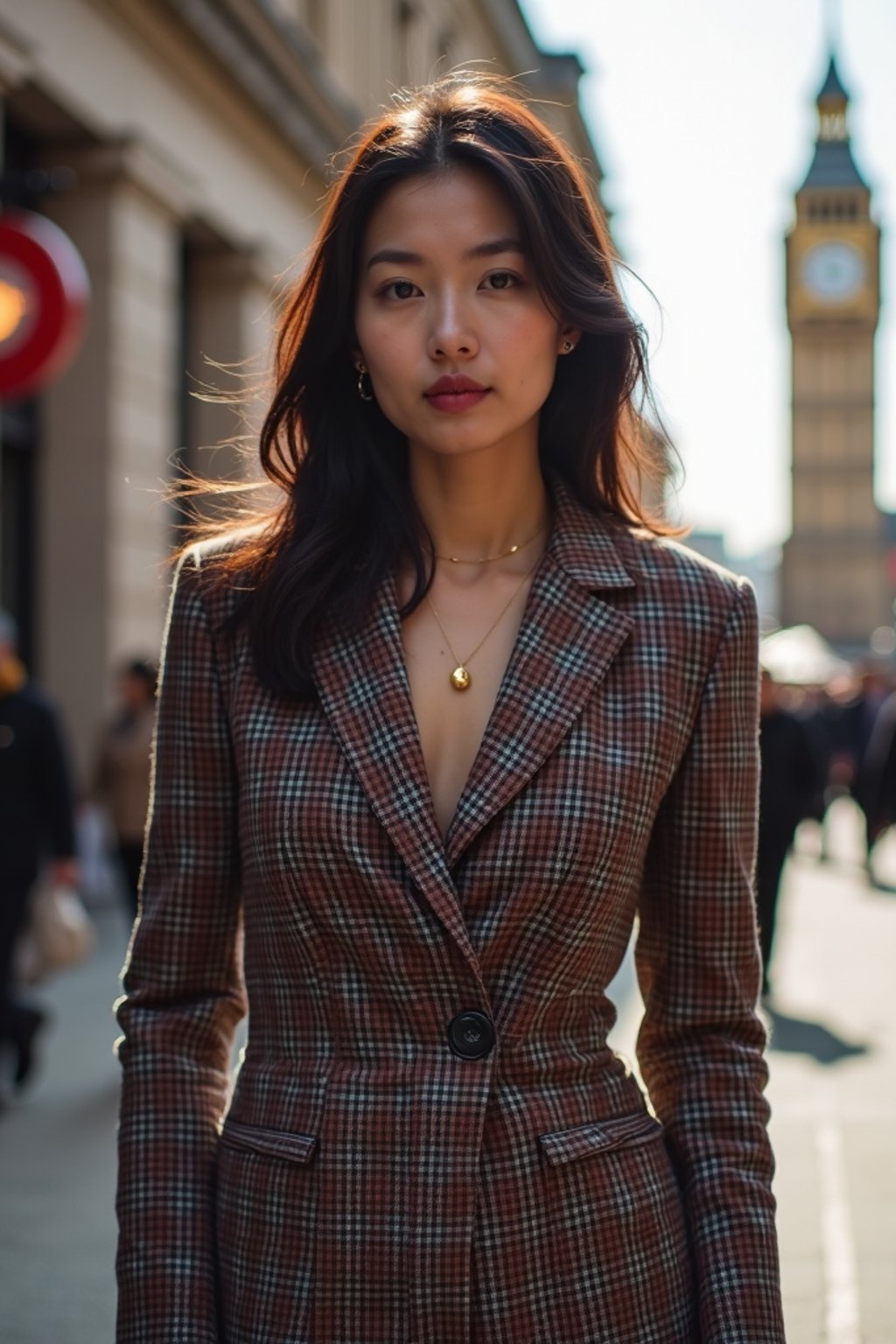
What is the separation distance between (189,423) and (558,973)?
16631mm

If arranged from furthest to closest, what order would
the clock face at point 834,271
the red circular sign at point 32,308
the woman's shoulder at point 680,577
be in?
the clock face at point 834,271
the red circular sign at point 32,308
the woman's shoulder at point 680,577

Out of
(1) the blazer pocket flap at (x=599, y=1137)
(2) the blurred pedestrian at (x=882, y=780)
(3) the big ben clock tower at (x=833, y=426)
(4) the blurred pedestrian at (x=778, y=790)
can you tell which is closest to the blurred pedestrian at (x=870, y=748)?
(2) the blurred pedestrian at (x=882, y=780)

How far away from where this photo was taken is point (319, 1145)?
6.44 feet

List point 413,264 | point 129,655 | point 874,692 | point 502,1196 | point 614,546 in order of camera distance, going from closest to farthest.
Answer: point 502,1196, point 413,264, point 614,546, point 129,655, point 874,692

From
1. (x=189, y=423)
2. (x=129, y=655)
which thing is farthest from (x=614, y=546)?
(x=189, y=423)

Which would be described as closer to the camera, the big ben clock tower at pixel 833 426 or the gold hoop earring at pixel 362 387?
the gold hoop earring at pixel 362 387

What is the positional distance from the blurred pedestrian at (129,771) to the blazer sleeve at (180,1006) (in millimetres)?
7893

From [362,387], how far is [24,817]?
235 inches

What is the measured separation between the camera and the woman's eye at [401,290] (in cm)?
212

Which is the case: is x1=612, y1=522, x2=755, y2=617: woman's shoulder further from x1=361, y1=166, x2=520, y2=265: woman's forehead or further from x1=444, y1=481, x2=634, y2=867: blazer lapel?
x1=361, y1=166, x2=520, y2=265: woman's forehead

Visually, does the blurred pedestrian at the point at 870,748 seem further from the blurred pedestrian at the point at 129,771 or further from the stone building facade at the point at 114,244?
the blurred pedestrian at the point at 129,771

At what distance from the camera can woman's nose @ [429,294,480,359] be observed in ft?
6.76

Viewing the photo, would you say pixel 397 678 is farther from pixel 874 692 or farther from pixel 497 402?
pixel 874 692

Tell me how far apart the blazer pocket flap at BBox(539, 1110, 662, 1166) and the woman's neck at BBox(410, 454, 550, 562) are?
2.32 ft
